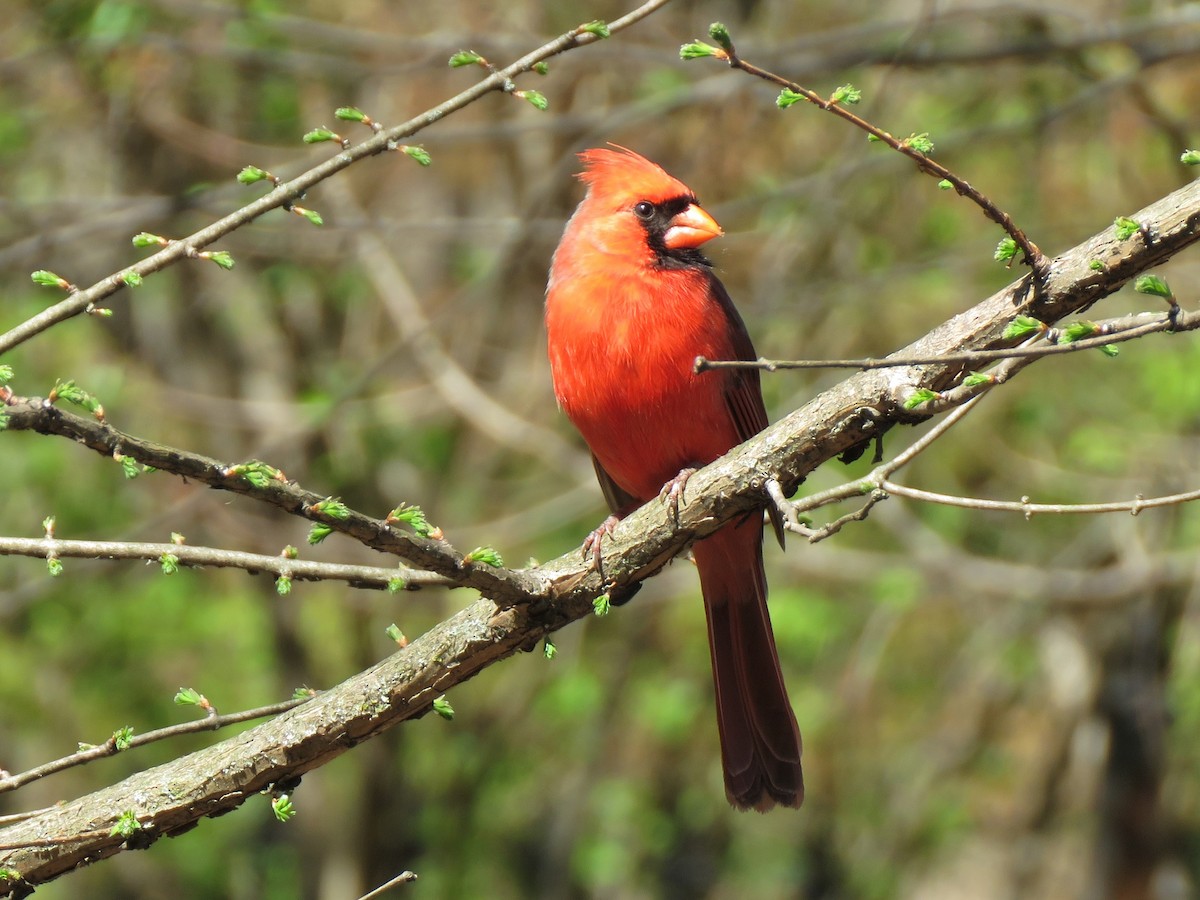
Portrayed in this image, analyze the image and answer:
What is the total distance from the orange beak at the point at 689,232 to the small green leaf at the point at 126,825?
2.02 meters

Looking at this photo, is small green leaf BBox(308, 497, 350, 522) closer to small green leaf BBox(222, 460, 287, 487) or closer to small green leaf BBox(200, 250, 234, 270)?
small green leaf BBox(222, 460, 287, 487)

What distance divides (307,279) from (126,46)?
5.23 feet

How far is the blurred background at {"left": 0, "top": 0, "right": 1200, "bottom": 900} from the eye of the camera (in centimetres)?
592

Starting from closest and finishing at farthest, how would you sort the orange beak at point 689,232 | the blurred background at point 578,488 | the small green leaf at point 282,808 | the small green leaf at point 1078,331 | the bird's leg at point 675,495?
the small green leaf at point 1078,331
the small green leaf at point 282,808
the bird's leg at point 675,495
the orange beak at point 689,232
the blurred background at point 578,488

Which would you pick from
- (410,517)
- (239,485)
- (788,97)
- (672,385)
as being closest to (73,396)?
(239,485)

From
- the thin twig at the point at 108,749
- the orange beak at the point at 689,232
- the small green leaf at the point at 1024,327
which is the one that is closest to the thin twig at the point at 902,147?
the small green leaf at the point at 1024,327

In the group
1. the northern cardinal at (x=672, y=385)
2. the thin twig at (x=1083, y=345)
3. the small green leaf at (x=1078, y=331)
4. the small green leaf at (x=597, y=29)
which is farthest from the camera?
the northern cardinal at (x=672, y=385)

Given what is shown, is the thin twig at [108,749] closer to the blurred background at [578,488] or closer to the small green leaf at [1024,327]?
the small green leaf at [1024,327]

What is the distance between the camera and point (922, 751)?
659cm

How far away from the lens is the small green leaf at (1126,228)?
6.60ft

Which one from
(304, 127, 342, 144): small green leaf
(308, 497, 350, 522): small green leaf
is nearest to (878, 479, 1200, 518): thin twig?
(308, 497, 350, 522): small green leaf

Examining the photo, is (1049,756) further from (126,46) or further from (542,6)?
(126,46)

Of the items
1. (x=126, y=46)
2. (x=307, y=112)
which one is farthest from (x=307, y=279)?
(x=126, y=46)

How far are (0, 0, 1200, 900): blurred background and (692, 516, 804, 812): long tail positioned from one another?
211 cm
